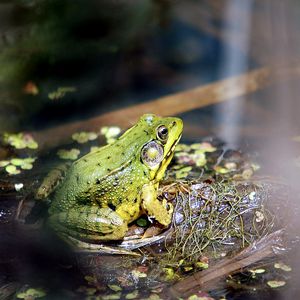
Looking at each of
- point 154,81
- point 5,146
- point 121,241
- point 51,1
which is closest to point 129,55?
point 154,81

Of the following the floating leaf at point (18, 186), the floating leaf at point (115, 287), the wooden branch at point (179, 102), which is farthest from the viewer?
the wooden branch at point (179, 102)

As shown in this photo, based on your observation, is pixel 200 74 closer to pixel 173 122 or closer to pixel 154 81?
pixel 154 81

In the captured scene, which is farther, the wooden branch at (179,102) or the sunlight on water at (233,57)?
the sunlight on water at (233,57)

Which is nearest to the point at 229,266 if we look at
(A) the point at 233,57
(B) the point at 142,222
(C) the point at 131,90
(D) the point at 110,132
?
(B) the point at 142,222

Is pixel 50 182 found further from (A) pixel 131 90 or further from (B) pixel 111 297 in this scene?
(A) pixel 131 90

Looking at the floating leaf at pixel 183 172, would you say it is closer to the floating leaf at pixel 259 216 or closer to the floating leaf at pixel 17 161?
the floating leaf at pixel 259 216

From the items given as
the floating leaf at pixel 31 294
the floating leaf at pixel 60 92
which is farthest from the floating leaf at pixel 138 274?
the floating leaf at pixel 60 92
